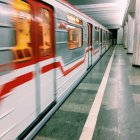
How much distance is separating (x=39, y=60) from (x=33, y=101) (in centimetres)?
67

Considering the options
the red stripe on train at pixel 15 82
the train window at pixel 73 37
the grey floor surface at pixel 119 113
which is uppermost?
the train window at pixel 73 37

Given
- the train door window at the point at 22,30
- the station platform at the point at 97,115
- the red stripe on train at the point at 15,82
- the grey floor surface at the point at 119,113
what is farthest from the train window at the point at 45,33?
the grey floor surface at the point at 119,113

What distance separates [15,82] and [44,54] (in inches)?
41.6

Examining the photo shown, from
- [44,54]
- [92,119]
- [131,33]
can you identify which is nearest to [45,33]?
[44,54]

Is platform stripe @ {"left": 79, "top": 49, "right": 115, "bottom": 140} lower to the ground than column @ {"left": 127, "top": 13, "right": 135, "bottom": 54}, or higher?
lower

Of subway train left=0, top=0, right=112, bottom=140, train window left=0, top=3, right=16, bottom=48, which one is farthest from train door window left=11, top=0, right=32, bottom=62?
train window left=0, top=3, right=16, bottom=48

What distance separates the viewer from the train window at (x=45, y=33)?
3.35 meters

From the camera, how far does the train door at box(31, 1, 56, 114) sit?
3184mm

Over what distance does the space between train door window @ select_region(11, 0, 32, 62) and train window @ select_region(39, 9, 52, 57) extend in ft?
1.38

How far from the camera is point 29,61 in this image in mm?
2887

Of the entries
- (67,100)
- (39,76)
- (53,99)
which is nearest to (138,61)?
(67,100)

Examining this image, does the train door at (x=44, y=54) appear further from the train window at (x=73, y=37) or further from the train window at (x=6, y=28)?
the train window at (x=73, y=37)

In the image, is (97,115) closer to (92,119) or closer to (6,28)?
(92,119)

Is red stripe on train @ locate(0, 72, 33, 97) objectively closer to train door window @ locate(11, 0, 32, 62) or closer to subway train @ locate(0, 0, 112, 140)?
subway train @ locate(0, 0, 112, 140)
